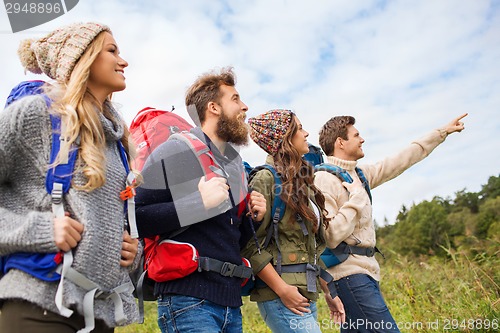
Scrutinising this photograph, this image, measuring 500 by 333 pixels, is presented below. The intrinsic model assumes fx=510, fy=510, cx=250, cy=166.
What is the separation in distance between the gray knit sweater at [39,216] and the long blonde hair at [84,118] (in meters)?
0.06

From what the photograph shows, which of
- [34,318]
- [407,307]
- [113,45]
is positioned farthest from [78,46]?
[407,307]

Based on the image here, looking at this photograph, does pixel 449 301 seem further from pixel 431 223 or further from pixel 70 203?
pixel 431 223

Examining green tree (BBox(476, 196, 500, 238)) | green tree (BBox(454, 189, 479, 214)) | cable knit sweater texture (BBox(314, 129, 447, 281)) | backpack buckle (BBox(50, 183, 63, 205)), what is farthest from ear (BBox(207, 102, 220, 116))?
green tree (BBox(454, 189, 479, 214))

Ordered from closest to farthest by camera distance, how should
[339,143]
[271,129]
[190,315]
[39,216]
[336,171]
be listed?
[39,216] → [190,315] → [271,129] → [336,171] → [339,143]

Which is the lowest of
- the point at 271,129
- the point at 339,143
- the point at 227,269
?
the point at 227,269

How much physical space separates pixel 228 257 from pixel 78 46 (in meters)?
1.37

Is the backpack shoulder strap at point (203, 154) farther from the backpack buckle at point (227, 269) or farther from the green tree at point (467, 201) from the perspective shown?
the green tree at point (467, 201)

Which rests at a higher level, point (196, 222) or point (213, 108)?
point (213, 108)

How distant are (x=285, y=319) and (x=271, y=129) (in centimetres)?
143

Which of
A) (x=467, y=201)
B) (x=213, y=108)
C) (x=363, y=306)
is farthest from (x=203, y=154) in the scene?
(x=467, y=201)

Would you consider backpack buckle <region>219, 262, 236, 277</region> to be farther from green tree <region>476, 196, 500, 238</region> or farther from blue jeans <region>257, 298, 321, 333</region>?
green tree <region>476, 196, 500, 238</region>

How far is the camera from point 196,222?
2811 mm

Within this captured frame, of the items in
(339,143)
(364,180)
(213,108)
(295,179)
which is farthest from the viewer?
(339,143)

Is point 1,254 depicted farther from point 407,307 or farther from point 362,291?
point 407,307
